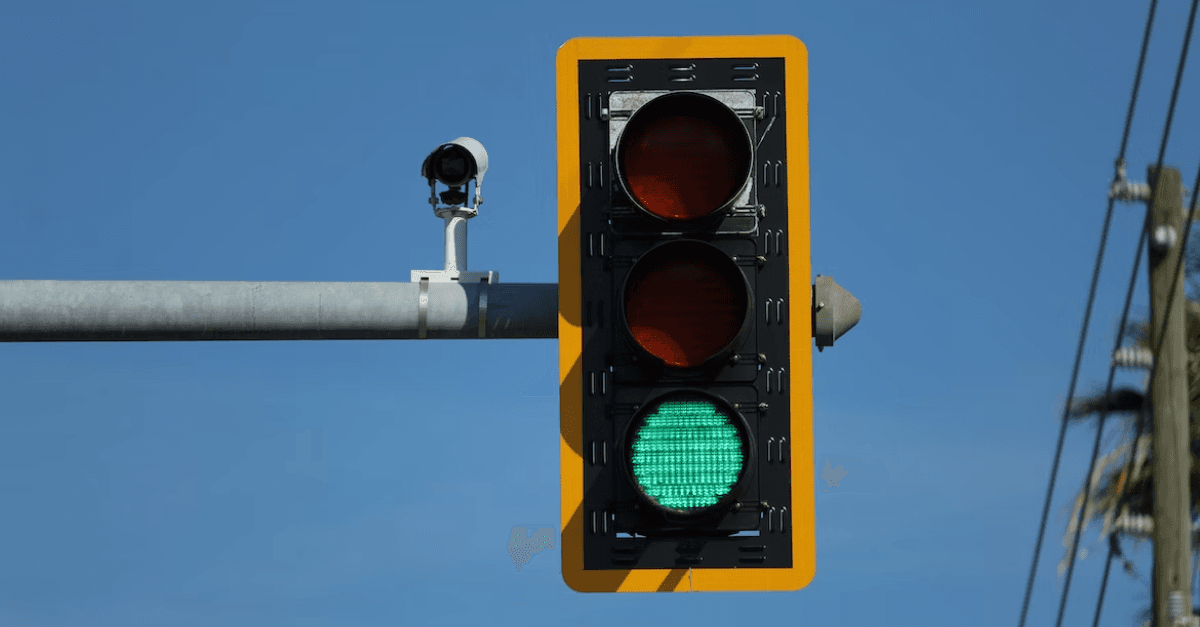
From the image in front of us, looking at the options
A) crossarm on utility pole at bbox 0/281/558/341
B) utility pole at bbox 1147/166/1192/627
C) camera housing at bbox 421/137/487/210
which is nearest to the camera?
crossarm on utility pole at bbox 0/281/558/341

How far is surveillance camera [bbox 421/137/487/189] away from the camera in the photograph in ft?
17.6

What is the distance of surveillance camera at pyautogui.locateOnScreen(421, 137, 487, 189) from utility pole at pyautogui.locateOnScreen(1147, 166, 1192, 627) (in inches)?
96.6

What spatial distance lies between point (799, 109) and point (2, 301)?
2.61 metres

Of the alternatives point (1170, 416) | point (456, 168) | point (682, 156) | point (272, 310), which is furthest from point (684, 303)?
point (1170, 416)

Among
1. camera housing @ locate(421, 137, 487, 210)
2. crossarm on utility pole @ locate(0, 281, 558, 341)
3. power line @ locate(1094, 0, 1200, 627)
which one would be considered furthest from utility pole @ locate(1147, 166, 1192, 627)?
camera housing @ locate(421, 137, 487, 210)

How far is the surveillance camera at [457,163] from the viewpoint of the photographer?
5.37 metres

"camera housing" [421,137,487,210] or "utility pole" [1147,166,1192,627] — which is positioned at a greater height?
"camera housing" [421,137,487,210]

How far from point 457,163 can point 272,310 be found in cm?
112

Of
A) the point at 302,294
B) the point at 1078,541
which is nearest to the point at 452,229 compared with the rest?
the point at 302,294

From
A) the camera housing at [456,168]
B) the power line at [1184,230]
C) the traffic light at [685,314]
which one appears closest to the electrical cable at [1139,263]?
the power line at [1184,230]

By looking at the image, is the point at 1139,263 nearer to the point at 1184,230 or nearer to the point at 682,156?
the point at 1184,230

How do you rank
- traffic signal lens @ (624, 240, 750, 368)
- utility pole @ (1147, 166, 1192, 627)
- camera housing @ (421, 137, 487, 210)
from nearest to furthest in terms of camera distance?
traffic signal lens @ (624, 240, 750, 368) → utility pole @ (1147, 166, 1192, 627) → camera housing @ (421, 137, 487, 210)

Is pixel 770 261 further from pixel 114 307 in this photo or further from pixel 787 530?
pixel 114 307

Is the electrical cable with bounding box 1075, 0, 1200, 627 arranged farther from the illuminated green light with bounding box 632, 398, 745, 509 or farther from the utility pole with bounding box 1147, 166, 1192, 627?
the illuminated green light with bounding box 632, 398, 745, 509
